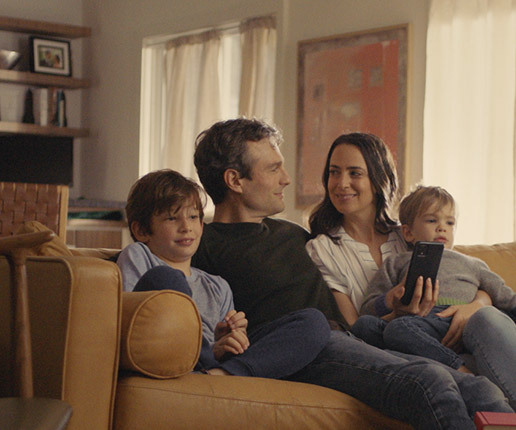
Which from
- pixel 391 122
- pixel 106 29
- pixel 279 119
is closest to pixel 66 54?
pixel 106 29

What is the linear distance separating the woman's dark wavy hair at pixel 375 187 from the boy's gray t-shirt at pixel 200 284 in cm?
49

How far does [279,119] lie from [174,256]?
3569mm

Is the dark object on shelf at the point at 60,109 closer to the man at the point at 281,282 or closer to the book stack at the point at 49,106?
the book stack at the point at 49,106

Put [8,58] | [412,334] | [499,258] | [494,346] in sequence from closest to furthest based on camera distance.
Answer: [494,346] → [412,334] → [499,258] → [8,58]

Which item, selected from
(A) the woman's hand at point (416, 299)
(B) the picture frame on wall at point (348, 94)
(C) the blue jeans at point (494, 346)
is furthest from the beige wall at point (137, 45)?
(C) the blue jeans at point (494, 346)

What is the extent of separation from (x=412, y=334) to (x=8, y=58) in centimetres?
545

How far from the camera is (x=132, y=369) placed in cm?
186

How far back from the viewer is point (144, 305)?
1.85 m

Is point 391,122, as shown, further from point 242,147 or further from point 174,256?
point 174,256

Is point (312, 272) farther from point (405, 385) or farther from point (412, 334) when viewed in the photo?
point (405, 385)

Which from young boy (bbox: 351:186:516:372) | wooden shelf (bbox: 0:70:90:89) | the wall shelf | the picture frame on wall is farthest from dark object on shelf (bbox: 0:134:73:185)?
young boy (bbox: 351:186:516:372)

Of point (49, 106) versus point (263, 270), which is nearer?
point (263, 270)

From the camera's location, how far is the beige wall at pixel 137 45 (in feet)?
16.9

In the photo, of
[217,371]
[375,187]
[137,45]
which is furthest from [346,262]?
[137,45]
